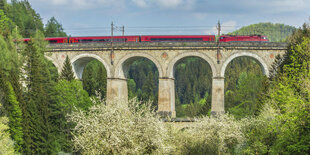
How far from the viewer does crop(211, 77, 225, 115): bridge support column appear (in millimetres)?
49188

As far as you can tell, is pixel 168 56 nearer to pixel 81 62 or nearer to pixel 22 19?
pixel 81 62

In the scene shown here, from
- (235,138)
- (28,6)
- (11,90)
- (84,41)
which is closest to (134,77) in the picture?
(28,6)

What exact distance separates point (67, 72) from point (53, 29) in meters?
52.3

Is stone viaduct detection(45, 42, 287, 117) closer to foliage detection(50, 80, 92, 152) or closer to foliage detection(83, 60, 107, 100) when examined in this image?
foliage detection(50, 80, 92, 152)

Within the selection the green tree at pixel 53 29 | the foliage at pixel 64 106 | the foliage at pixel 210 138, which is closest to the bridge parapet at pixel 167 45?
the foliage at pixel 64 106

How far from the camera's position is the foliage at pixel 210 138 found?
3334 centimetres

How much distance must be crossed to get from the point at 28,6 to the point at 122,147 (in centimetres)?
9777

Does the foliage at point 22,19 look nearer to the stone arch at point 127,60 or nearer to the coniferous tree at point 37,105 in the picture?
the coniferous tree at point 37,105

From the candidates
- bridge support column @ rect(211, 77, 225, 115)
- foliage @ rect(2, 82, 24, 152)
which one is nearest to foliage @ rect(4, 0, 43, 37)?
foliage @ rect(2, 82, 24, 152)

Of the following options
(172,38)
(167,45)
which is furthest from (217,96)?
(172,38)

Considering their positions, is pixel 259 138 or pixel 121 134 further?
pixel 259 138

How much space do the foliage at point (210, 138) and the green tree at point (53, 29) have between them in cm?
6966

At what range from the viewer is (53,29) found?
10212 cm

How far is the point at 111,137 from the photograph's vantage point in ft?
71.2
